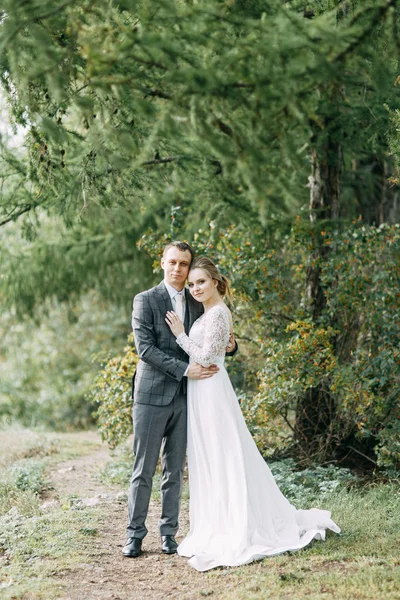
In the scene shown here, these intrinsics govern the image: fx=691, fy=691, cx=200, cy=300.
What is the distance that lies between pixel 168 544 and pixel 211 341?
146cm

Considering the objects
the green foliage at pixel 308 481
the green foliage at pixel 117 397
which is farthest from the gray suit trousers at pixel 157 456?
the green foliage at pixel 117 397

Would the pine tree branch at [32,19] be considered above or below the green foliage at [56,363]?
above

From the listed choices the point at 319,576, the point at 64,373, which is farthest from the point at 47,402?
the point at 319,576

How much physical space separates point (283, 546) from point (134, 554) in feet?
3.39

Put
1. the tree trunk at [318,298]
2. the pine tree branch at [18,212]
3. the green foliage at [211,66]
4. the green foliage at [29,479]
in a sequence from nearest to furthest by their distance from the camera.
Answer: the green foliage at [211,66] → the pine tree branch at [18,212] → the green foliage at [29,479] → the tree trunk at [318,298]

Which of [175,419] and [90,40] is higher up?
[90,40]

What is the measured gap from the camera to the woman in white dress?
183 inches

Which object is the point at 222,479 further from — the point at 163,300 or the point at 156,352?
the point at 163,300

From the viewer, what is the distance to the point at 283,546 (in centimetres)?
459

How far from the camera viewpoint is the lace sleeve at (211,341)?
4.76 m

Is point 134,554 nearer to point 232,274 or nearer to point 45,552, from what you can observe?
point 45,552

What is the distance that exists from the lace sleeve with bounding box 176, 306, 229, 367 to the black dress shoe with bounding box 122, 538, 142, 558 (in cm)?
131

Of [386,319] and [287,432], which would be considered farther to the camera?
[287,432]

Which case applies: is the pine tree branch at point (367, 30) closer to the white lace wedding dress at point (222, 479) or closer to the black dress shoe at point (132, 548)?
the white lace wedding dress at point (222, 479)
